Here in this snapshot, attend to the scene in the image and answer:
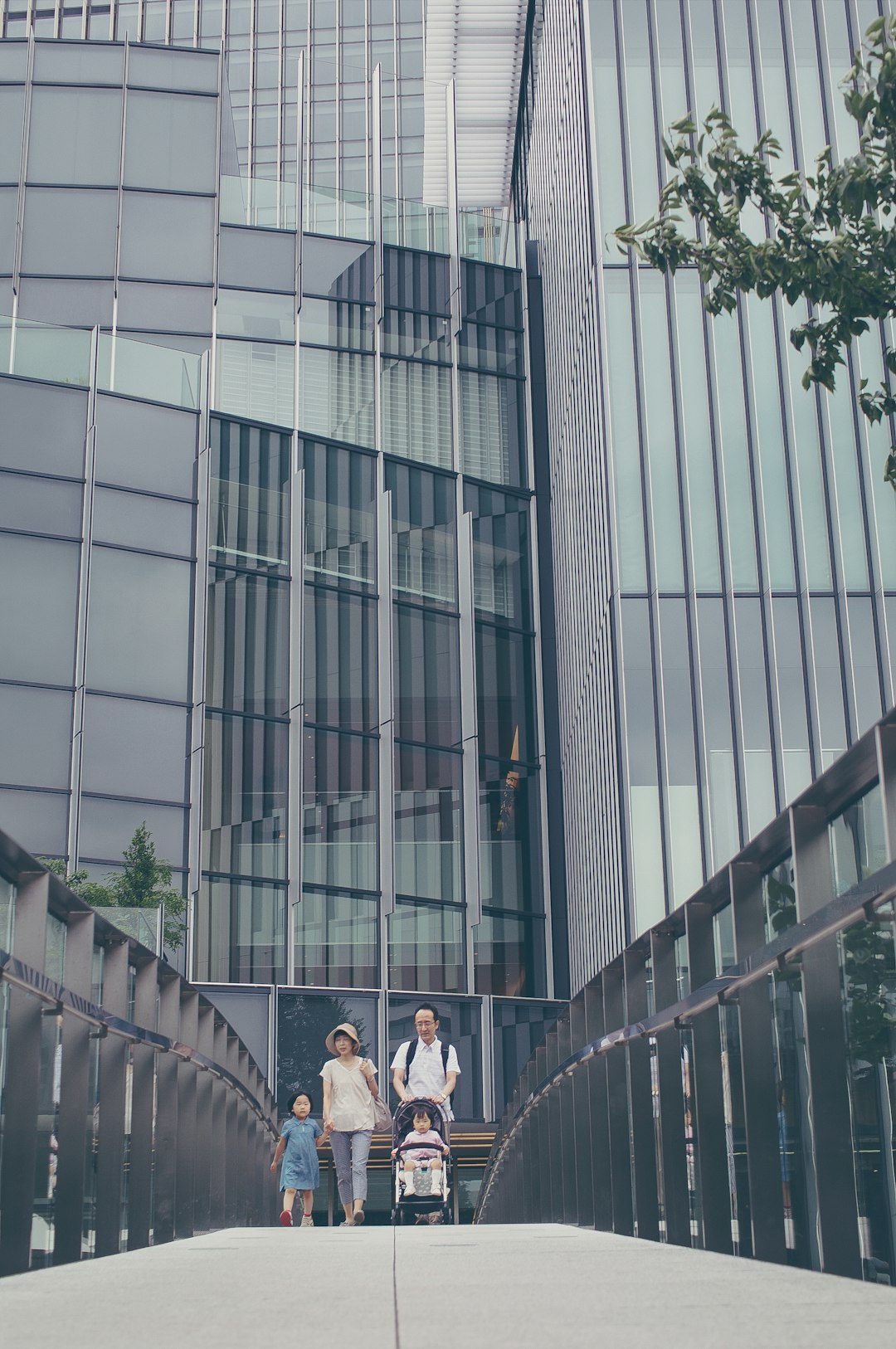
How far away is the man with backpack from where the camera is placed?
468 inches

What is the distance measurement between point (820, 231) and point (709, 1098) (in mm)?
3813

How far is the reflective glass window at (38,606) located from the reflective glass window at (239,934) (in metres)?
5.13

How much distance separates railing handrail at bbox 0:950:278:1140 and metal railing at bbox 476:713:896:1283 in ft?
7.86

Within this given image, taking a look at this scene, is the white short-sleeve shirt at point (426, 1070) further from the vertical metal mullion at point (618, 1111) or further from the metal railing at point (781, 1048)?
the metal railing at point (781, 1048)

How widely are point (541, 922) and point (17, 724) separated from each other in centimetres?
1186

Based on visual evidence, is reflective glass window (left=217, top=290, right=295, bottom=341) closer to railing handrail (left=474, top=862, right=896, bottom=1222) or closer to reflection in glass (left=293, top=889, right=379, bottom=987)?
reflection in glass (left=293, top=889, right=379, bottom=987)

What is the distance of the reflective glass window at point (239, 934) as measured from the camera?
3183 centimetres

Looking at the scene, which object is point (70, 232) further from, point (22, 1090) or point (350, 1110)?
point (22, 1090)

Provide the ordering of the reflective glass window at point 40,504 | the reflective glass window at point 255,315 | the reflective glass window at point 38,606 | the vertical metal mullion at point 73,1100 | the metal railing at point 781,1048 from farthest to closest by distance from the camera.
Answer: the reflective glass window at point 255,315 → the reflective glass window at point 40,504 → the reflective glass window at point 38,606 → the vertical metal mullion at point 73,1100 → the metal railing at point 781,1048

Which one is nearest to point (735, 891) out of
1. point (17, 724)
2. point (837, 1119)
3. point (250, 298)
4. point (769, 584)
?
point (837, 1119)

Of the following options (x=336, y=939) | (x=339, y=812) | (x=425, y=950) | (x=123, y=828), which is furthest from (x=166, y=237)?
(x=425, y=950)

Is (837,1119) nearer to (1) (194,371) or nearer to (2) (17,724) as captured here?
(2) (17,724)

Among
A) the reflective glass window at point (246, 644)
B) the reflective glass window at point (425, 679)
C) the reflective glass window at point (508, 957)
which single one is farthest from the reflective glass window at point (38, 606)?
the reflective glass window at point (508, 957)

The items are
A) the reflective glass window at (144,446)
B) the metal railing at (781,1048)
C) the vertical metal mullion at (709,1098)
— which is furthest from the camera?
the reflective glass window at (144,446)
